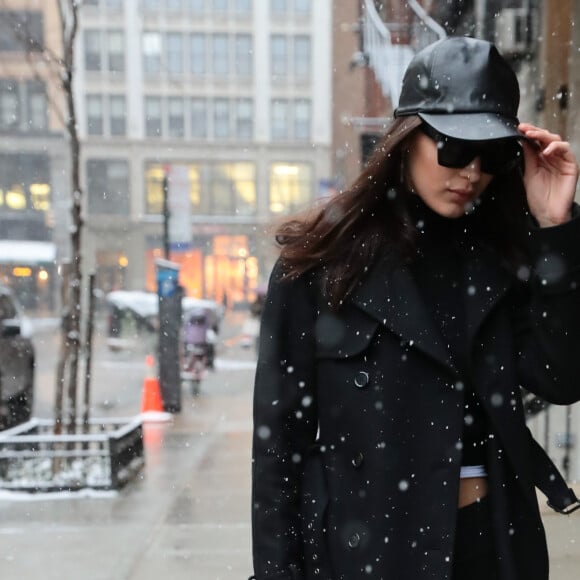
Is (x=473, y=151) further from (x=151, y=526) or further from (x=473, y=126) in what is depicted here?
(x=151, y=526)

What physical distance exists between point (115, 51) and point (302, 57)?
1034 centimetres

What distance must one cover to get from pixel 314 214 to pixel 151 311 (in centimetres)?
1933

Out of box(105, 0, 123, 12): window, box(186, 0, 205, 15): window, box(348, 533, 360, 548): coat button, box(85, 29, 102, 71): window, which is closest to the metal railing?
box(348, 533, 360, 548): coat button

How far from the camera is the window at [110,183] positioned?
133 feet

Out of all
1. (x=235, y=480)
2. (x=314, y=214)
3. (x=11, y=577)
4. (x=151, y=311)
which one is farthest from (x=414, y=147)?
(x=151, y=311)

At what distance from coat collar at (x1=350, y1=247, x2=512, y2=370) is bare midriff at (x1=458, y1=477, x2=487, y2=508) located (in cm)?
28

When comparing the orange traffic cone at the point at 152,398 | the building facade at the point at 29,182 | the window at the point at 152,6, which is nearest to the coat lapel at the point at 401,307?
the orange traffic cone at the point at 152,398

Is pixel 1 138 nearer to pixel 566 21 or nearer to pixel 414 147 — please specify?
pixel 566 21

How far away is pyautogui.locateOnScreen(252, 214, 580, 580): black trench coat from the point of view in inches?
64.8

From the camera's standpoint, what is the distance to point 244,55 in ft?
134

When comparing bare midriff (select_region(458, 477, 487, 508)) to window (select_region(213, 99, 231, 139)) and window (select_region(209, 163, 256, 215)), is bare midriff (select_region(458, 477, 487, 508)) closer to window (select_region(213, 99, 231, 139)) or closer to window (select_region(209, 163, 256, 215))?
window (select_region(209, 163, 256, 215))

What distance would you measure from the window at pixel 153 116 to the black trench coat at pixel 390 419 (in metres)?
40.6

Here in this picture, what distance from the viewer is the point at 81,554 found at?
174 inches

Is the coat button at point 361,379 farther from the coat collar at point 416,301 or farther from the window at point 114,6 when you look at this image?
the window at point 114,6
